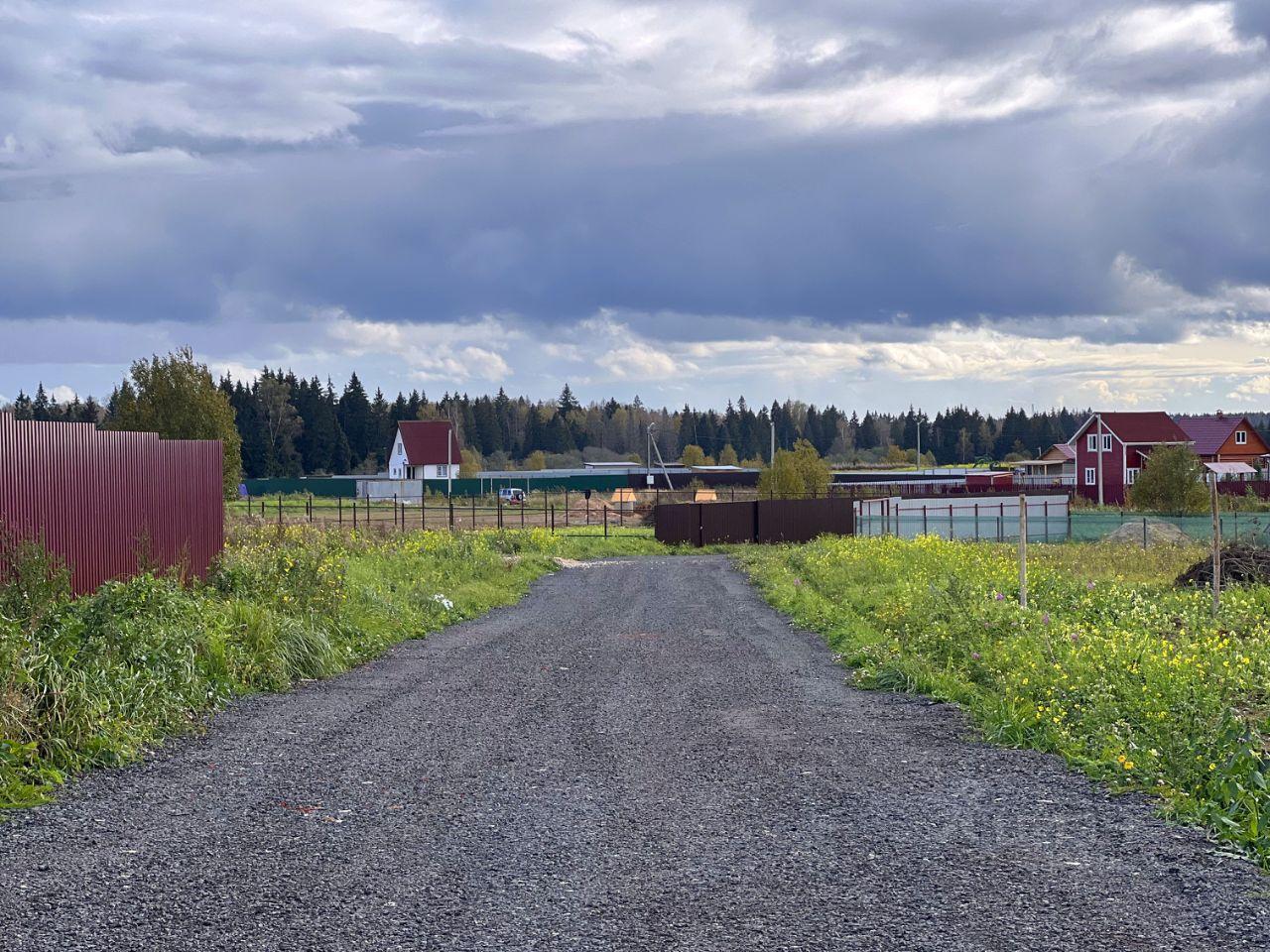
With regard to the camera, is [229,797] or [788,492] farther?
[788,492]

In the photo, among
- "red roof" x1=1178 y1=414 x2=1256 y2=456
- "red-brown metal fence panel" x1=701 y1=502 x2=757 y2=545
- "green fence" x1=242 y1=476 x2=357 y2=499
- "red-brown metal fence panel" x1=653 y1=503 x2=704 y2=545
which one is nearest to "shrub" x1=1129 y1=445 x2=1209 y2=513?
"red-brown metal fence panel" x1=701 y1=502 x2=757 y2=545

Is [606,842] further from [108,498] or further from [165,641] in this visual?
[108,498]

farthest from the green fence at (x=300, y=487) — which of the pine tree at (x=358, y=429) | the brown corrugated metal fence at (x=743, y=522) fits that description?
the brown corrugated metal fence at (x=743, y=522)

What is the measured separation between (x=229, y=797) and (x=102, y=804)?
2.37 feet

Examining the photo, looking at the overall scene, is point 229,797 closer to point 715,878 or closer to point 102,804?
point 102,804

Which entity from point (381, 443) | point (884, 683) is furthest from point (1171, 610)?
point (381, 443)

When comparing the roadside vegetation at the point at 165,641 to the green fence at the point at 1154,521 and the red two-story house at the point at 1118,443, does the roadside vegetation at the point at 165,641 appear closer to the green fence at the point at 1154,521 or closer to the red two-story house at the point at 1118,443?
the green fence at the point at 1154,521

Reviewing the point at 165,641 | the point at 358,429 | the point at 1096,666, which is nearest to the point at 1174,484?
the point at 1096,666

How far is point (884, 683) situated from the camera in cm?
1142

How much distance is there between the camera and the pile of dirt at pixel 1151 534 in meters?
35.3

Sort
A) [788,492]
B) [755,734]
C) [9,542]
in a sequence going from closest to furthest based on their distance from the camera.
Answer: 1. [755,734]
2. [9,542]
3. [788,492]

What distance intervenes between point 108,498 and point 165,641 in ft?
13.2

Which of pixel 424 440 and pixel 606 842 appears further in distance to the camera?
pixel 424 440

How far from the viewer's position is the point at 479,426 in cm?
14800
